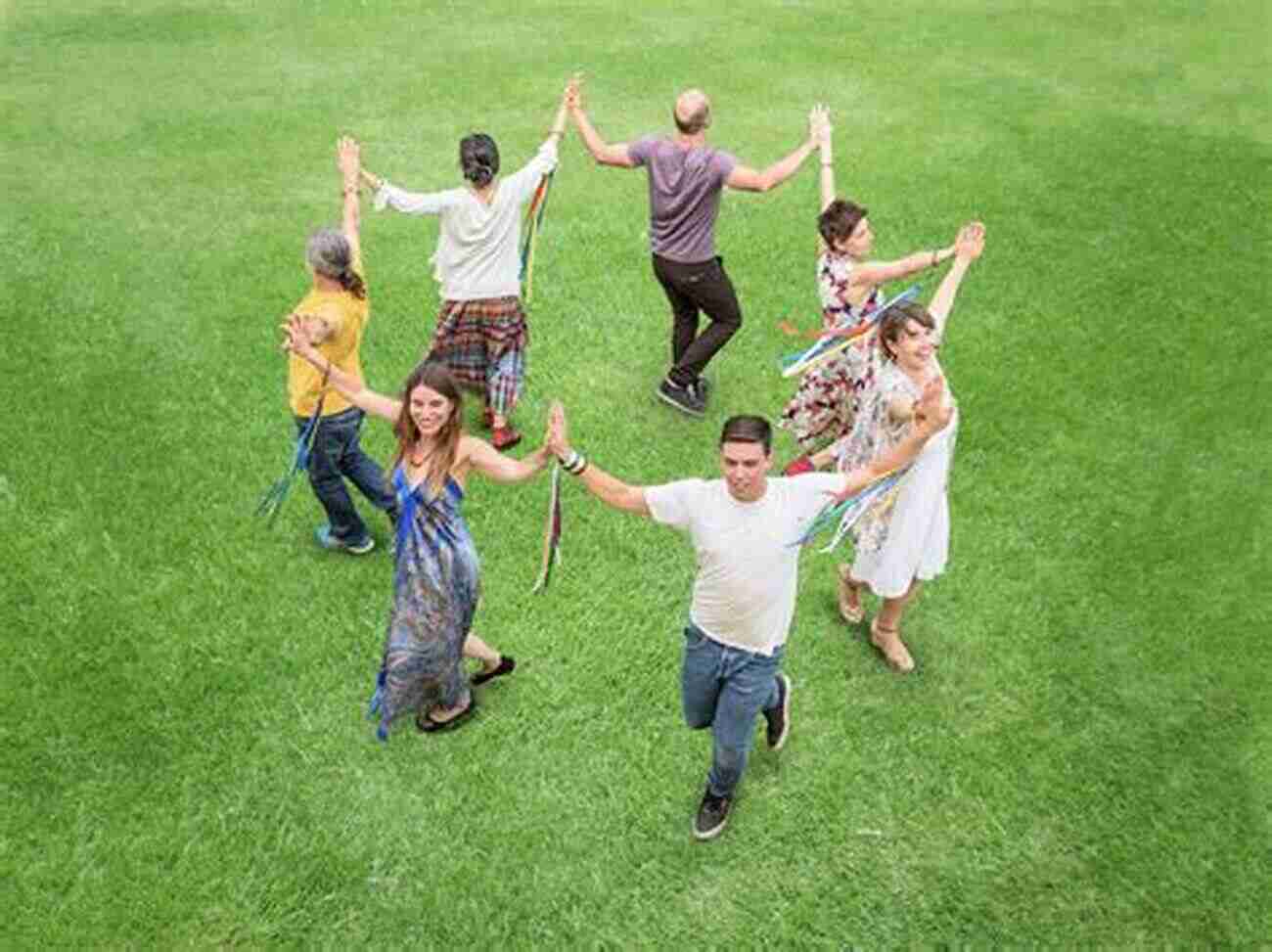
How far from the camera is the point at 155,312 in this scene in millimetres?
8734

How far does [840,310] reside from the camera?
6.76m

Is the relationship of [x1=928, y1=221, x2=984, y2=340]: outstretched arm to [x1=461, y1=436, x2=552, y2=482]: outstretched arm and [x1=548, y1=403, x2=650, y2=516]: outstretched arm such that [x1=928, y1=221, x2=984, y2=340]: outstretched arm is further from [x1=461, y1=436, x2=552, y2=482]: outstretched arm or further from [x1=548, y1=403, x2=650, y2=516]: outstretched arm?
[x1=461, y1=436, x2=552, y2=482]: outstretched arm

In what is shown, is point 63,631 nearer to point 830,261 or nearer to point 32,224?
point 830,261

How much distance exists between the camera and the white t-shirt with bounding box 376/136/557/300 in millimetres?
6773

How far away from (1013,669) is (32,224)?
Answer: 8.85m

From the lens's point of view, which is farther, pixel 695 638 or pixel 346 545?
pixel 346 545

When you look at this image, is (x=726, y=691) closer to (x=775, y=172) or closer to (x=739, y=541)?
(x=739, y=541)

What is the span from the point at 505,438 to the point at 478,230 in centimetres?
138

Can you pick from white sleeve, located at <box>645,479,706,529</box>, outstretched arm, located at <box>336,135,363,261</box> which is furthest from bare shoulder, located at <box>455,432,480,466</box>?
outstretched arm, located at <box>336,135,363,261</box>

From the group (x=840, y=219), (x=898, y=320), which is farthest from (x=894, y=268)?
(x=898, y=320)

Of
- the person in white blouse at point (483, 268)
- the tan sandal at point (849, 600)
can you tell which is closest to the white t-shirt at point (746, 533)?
the tan sandal at point (849, 600)

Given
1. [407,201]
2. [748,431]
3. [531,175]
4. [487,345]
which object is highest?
[748,431]

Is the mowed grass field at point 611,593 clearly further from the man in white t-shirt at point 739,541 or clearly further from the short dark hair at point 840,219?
the short dark hair at point 840,219

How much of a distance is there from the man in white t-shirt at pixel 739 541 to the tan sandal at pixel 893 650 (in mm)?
1439
